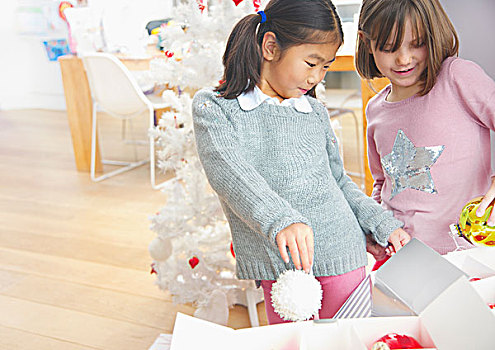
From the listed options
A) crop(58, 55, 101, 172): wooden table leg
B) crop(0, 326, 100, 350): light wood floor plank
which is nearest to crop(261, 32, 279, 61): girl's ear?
crop(0, 326, 100, 350): light wood floor plank

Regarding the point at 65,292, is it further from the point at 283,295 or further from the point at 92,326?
the point at 283,295

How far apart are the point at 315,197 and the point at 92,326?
1.17 metres

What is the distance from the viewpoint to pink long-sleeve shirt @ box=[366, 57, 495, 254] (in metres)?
1.04

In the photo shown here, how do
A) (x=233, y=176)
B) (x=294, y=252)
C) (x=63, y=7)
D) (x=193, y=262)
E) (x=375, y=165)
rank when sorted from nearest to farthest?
1. (x=294, y=252)
2. (x=233, y=176)
3. (x=375, y=165)
4. (x=193, y=262)
5. (x=63, y=7)

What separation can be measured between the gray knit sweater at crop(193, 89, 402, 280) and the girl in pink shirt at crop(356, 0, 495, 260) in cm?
8

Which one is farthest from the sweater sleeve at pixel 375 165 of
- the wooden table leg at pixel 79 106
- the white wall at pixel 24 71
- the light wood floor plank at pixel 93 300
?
the white wall at pixel 24 71

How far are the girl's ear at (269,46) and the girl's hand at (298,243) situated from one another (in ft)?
1.27

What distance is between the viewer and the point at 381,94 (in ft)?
4.05

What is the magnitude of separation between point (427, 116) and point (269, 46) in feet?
1.18

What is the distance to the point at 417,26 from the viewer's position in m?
0.99

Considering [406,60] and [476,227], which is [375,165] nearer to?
[406,60]

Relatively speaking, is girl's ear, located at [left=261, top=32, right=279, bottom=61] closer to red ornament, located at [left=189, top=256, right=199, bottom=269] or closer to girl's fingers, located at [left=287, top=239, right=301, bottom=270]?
girl's fingers, located at [left=287, top=239, right=301, bottom=270]

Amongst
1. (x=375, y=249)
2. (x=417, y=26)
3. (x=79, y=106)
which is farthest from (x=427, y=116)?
(x=79, y=106)

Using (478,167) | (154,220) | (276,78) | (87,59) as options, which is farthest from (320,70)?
(87,59)
